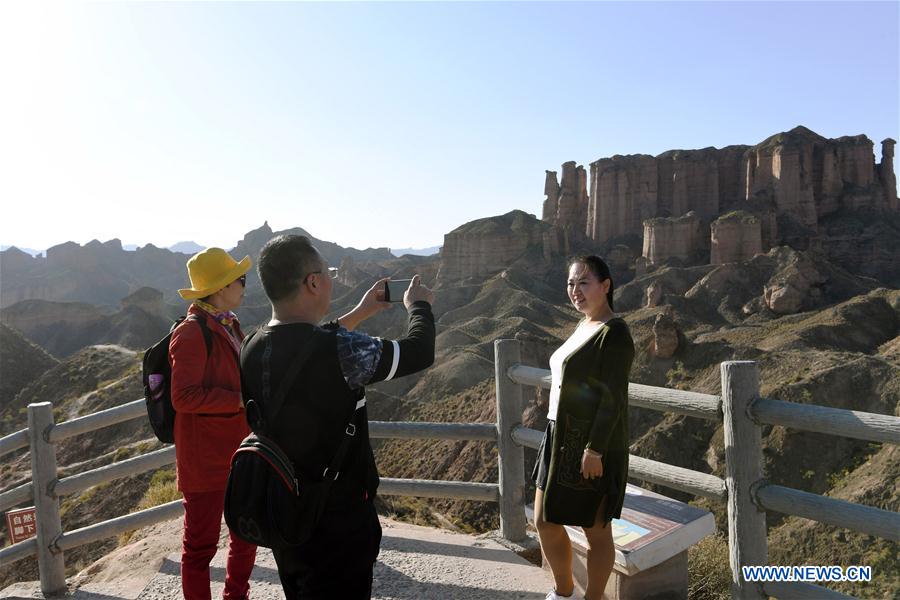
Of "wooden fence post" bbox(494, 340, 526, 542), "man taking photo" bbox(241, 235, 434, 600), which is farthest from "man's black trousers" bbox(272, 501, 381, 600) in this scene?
"wooden fence post" bbox(494, 340, 526, 542)

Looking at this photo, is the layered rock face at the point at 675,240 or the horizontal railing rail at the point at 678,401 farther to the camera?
the layered rock face at the point at 675,240

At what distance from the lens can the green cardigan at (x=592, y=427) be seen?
2.78m

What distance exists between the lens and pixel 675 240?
55969mm

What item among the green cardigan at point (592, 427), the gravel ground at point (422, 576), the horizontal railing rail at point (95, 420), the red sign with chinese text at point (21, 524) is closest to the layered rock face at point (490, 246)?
the gravel ground at point (422, 576)

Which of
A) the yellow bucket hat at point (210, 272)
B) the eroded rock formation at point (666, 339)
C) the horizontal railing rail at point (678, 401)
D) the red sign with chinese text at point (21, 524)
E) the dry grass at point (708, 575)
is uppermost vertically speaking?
the yellow bucket hat at point (210, 272)

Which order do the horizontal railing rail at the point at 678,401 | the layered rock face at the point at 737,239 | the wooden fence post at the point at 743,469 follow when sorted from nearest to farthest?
the wooden fence post at the point at 743,469 < the horizontal railing rail at the point at 678,401 < the layered rock face at the point at 737,239

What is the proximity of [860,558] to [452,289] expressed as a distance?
4881 cm

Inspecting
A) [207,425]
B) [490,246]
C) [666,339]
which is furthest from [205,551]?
[490,246]

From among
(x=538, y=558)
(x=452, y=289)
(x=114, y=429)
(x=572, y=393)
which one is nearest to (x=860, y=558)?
(x=538, y=558)

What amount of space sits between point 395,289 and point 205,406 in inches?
41.5

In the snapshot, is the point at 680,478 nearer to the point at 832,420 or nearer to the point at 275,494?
the point at 832,420

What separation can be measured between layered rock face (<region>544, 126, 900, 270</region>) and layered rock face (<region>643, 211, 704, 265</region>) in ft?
11.1

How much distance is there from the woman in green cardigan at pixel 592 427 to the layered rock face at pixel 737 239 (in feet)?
173

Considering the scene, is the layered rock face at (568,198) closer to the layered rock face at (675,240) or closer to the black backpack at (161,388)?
the layered rock face at (675,240)
